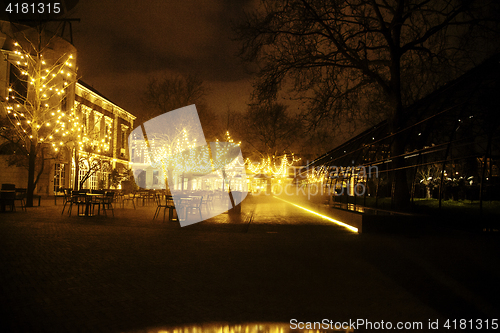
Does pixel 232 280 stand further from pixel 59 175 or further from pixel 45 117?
pixel 59 175

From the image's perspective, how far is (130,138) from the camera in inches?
1670

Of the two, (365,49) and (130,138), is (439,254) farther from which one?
(130,138)

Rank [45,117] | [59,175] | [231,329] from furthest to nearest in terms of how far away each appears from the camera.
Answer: [59,175] < [45,117] < [231,329]

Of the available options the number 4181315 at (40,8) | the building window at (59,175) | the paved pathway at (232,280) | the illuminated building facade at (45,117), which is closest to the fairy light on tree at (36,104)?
the illuminated building facade at (45,117)

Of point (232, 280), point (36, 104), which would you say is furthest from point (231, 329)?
point (36, 104)

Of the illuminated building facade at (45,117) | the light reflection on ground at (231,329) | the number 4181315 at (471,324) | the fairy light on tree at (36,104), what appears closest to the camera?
the light reflection on ground at (231,329)

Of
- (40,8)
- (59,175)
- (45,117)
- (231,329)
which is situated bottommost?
(231,329)

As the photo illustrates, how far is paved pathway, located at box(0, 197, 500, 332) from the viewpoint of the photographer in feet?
12.2

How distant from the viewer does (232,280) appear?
16.4 feet

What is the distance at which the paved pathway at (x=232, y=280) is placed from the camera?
3.72 meters

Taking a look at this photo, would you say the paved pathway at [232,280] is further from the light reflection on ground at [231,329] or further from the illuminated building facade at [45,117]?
the illuminated building facade at [45,117]

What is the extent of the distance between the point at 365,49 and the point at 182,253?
1022 cm

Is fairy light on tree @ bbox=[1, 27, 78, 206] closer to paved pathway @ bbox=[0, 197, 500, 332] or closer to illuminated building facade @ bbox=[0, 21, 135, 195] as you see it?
illuminated building facade @ bbox=[0, 21, 135, 195]

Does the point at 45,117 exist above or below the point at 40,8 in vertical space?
below
